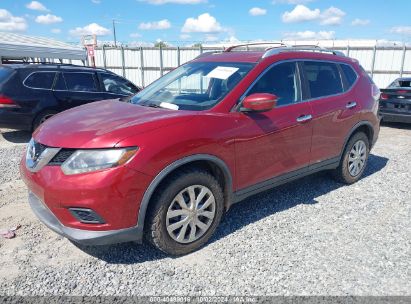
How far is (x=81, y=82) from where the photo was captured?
25.5 feet

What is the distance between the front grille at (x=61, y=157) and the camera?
2.72 m

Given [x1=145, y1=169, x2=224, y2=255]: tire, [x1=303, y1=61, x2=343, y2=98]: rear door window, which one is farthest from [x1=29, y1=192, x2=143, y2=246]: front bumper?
[x1=303, y1=61, x2=343, y2=98]: rear door window

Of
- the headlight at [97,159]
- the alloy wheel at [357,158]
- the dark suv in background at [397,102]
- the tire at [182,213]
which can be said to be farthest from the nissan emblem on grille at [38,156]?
the dark suv in background at [397,102]

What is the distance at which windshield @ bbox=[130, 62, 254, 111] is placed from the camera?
136 inches

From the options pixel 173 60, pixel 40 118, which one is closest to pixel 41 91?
pixel 40 118

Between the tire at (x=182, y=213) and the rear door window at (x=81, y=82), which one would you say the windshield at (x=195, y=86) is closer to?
the tire at (x=182, y=213)

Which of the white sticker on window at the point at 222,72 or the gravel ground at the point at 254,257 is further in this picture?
the white sticker on window at the point at 222,72

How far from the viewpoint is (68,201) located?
2.67m

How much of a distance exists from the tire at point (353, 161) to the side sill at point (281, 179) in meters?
0.21

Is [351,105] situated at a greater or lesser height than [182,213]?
greater

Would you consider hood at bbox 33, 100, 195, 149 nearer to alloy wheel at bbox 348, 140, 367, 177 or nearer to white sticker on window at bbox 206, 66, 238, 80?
white sticker on window at bbox 206, 66, 238, 80

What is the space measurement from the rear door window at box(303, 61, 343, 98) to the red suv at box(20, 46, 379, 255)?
0.6 inches

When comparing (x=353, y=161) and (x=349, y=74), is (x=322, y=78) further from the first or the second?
(x=353, y=161)

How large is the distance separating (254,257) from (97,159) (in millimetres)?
1644
